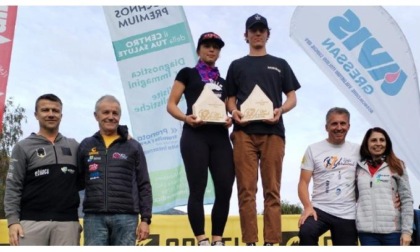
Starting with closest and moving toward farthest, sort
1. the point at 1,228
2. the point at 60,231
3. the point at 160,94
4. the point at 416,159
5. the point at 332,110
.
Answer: the point at 60,231 → the point at 332,110 → the point at 1,228 → the point at 416,159 → the point at 160,94

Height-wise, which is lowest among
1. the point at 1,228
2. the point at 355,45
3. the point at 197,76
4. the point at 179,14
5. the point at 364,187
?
the point at 364,187

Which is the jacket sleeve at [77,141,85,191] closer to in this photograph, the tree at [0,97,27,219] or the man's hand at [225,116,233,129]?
the man's hand at [225,116,233,129]

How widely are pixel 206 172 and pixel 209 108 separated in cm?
42

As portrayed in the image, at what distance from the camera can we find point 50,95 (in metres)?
3.79

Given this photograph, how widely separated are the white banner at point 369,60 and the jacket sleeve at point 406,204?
10.2 feet

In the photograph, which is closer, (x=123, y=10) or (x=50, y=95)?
(x=50, y=95)

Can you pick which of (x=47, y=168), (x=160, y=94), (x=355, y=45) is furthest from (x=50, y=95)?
(x=355, y=45)

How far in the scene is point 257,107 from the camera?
12.7ft

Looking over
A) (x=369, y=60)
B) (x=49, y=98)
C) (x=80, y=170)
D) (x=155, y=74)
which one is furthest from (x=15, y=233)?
(x=369, y=60)

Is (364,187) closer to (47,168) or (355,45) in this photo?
(47,168)

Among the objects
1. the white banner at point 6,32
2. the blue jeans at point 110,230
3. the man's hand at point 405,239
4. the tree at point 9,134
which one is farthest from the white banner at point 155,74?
the tree at point 9,134

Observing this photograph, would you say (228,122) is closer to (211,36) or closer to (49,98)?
(211,36)

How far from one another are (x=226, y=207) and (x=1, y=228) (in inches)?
94.1

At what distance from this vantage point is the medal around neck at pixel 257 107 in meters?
3.88
